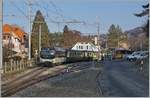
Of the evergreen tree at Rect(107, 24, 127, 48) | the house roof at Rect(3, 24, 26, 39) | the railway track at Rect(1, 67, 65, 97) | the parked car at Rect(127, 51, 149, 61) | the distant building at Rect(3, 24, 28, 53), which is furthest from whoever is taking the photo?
the evergreen tree at Rect(107, 24, 127, 48)

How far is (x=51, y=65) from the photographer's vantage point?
66.4 meters

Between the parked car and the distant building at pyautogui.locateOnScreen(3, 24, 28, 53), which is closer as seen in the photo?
the parked car

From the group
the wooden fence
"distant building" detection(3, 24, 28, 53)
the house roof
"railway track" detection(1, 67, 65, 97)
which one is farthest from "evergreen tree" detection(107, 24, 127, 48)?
"railway track" detection(1, 67, 65, 97)

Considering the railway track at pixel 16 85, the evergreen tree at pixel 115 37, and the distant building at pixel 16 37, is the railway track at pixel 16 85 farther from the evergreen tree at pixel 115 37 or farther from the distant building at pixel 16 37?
the evergreen tree at pixel 115 37

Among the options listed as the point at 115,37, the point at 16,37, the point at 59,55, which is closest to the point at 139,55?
the point at 59,55

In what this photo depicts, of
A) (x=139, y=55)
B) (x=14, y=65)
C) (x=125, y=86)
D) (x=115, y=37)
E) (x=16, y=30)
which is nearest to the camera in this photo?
(x=125, y=86)

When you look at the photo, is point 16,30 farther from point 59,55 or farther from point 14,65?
point 14,65

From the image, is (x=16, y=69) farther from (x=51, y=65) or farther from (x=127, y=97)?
(x=127, y=97)

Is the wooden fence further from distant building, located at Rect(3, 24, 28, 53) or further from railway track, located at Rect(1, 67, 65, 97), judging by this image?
distant building, located at Rect(3, 24, 28, 53)

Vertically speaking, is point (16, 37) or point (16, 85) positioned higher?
point (16, 37)

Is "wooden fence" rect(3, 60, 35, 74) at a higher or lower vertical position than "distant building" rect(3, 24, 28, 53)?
lower

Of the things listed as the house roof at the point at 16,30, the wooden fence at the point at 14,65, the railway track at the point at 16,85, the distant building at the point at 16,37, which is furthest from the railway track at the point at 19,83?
the house roof at the point at 16,30

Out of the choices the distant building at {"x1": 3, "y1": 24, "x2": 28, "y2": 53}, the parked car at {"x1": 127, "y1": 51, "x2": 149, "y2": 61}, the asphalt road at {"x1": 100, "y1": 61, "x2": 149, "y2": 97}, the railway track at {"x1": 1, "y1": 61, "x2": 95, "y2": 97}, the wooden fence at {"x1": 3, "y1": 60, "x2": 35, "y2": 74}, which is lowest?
the railway track at {"x1": 1, "y1": 61, "x2": 95, "y2": 97}

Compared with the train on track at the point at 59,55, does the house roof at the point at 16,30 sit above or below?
above
